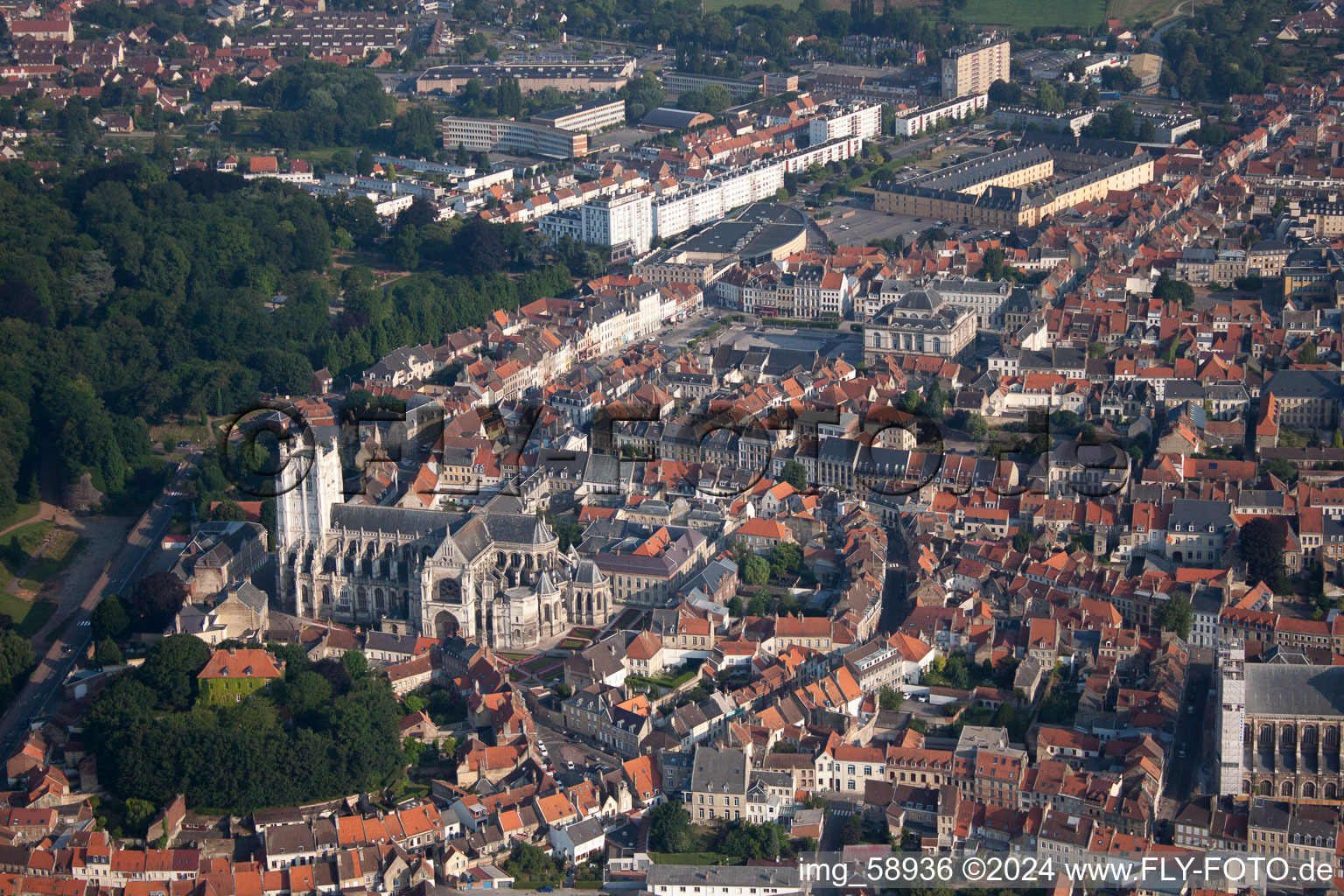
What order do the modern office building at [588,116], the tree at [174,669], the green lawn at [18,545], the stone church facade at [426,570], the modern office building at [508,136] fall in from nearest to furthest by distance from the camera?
1. the tree at [174,669]
2. the stone church facade at [426,570]
3. the green lawn at [18,545]
4. the modern office building at [508,136]
5. the modern office building at [588,116]

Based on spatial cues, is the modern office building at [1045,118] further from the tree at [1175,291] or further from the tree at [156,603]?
the tree at [156,603]

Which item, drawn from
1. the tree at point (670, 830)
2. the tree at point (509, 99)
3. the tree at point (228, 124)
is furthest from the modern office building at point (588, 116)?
the tree at point (670, 830)

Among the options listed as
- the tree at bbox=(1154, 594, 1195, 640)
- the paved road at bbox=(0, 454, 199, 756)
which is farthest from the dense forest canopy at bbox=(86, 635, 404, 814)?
the tree at bbox=(1154, 594, 1195, 640)

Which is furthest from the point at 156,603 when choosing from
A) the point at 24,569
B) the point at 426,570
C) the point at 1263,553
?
the point at 1263,553

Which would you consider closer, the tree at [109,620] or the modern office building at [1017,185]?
the tree at [109,620]

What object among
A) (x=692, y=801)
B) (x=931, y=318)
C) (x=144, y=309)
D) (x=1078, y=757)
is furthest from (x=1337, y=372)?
(x=144, y=309)

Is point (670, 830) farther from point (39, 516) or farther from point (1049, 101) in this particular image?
point (1049, 101)

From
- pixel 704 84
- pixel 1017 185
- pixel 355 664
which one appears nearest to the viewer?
pixel 355 664

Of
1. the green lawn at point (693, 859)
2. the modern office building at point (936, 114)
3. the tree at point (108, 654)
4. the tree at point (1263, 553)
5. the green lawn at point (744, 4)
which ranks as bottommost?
the green lawn at point (693, 859)
